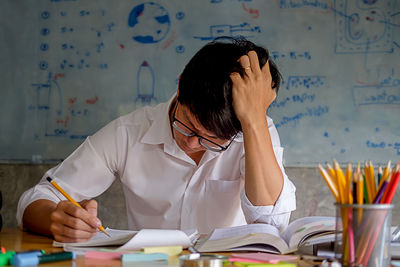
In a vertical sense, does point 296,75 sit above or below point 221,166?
above

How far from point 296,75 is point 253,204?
139cm

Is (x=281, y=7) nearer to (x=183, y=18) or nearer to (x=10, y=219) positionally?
(x=183, y=18)

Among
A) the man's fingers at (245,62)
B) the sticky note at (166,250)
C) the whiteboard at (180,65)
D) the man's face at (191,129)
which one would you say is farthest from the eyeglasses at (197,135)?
the whiteboard at (180,65)

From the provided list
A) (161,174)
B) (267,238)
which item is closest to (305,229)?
(267,238)

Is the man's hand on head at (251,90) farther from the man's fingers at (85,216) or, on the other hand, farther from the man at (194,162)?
the man's fingers at (85,216)

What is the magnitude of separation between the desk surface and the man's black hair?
471mm

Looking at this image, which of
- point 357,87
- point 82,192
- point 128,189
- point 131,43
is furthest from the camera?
point 131,43

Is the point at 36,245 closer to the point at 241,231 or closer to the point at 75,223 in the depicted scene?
the point at 75,223

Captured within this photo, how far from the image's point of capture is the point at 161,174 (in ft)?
5.92

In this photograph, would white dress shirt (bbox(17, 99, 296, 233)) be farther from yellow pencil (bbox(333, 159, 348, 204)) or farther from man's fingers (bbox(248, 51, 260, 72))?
yellow pencil (bbox(333, 159, 348, 204))

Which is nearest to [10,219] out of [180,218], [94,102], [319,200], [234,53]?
[94,102]

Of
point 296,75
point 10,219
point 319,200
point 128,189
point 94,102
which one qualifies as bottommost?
point 10,219

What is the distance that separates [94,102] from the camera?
2.85 metres

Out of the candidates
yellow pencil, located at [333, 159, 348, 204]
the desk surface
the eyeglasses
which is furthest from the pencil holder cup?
the eyeglasses
